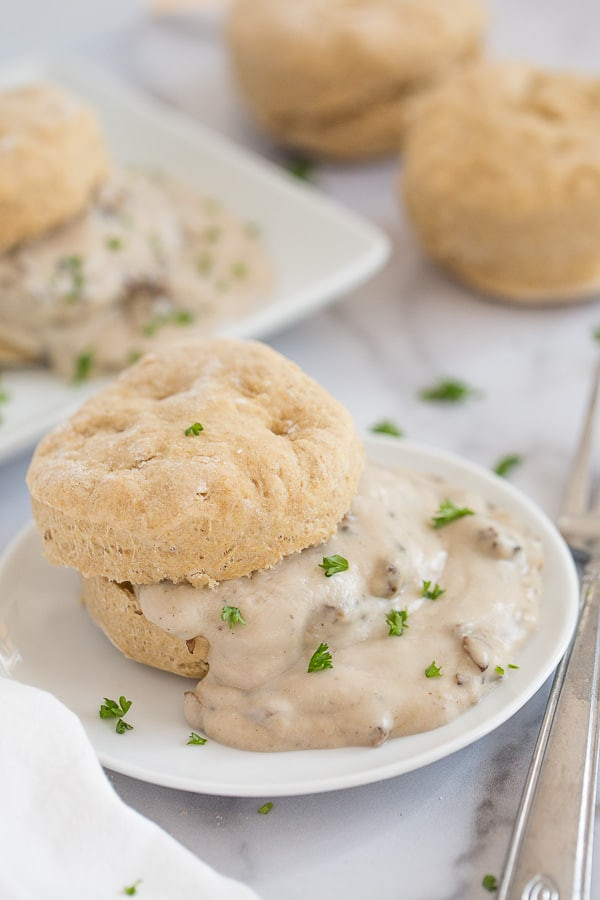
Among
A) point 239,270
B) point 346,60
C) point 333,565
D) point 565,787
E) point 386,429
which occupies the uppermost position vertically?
point 346,60

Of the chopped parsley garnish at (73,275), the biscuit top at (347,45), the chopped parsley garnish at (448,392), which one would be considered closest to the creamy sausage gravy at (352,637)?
the chopped parsley garnish at (448,392)

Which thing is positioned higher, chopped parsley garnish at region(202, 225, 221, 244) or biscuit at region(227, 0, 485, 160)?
biscuit at region(227, 0, 485, 160)

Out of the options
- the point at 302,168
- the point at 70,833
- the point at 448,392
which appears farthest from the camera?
the point at 302,168

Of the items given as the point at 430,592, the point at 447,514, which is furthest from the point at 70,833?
the point at 447,514

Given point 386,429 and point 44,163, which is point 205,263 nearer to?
point 44,163

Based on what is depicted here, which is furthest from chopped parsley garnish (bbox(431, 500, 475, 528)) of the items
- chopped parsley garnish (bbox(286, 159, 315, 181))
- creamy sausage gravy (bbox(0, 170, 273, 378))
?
chopped parsley garnish (bbox(286, 159, 315, 181))

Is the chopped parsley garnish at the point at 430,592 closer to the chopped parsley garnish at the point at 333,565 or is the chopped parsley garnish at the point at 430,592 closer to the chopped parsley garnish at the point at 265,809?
the chopped parsley garnish at the point at 333,565

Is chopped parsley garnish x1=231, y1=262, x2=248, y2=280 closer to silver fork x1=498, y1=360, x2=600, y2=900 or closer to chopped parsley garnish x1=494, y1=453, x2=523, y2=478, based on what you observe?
chopped parsley garnish x1=494, y1=453, x2=523, y2=478

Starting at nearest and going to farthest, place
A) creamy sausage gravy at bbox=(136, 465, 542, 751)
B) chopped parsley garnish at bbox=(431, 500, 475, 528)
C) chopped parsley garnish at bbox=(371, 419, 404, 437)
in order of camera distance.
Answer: creamy sausage gravy at bbox=(136, 465, 542, 751)
chopped parsley garnish at bbox=(431, 500, 475, 528)
chopped parsley garnish at bbox=(371, 419, 404, 437)
